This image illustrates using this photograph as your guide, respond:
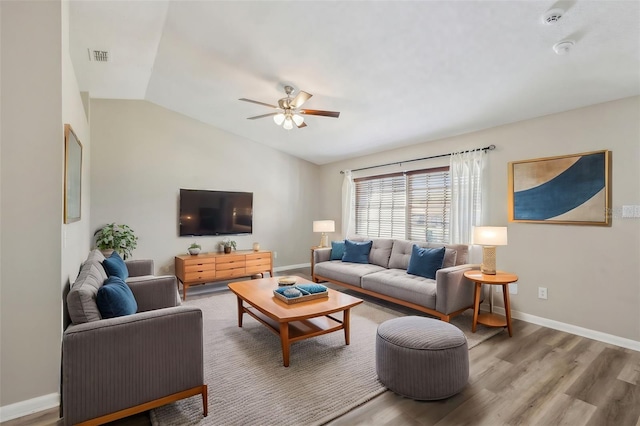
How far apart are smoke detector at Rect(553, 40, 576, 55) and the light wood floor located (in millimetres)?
2551

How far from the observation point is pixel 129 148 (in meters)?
4.57

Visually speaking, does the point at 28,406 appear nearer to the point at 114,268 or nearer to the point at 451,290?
the point at 114,268

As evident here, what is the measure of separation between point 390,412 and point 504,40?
288cm

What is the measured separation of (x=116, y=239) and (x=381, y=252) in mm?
3967

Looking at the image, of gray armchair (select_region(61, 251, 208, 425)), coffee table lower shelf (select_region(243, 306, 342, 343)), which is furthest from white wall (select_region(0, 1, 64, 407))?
coffee table lower shelf (select_region(243, 306, 342, 343))

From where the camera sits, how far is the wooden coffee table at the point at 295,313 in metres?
2.44

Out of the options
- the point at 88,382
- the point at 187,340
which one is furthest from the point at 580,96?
the point at 88,382

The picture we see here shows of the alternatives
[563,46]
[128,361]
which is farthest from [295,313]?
[563,46]

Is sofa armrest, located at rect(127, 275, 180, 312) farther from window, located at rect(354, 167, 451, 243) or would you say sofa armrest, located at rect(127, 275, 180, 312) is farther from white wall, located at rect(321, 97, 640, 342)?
white wall, located at rect(321, 97, 640, 342)

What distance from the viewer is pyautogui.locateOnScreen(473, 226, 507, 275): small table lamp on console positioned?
3.18m

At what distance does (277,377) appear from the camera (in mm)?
2273

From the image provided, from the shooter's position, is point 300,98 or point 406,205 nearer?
point 300,98

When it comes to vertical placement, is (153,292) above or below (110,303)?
below

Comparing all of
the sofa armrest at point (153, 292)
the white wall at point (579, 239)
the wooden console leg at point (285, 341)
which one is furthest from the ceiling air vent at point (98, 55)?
the white wall at point (579, 239)
